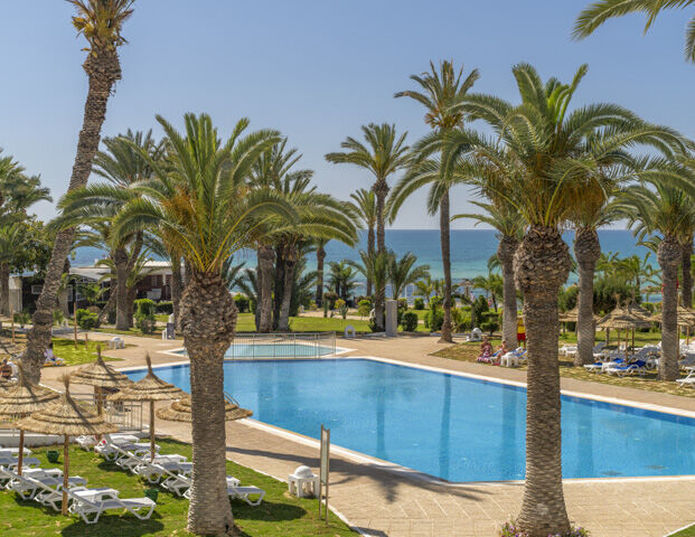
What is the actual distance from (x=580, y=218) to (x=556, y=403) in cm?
306

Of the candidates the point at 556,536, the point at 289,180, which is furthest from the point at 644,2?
the point at 289,180

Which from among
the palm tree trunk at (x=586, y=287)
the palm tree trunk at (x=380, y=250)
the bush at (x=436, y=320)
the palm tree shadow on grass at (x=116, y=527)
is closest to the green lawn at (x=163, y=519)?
the palm tree shadow on grass at (x=116, y=527)

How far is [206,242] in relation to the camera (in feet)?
36.3

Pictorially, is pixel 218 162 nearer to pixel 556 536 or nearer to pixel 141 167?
pixel 556 536

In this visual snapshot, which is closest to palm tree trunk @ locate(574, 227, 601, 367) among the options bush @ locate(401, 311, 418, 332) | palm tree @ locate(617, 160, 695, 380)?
palm tree @ locate(617, 160, 695, 380)

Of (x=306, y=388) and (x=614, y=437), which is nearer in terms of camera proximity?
(x=614, y=437)

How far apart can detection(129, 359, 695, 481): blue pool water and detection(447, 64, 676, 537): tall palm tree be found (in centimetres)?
499

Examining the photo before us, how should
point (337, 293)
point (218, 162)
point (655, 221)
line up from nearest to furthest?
point (218, 162), point (655, 221), point (337, 293)

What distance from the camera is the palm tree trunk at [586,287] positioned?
25312 mm

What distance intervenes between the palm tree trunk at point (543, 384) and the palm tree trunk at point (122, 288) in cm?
2919

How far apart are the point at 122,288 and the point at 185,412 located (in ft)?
79.8

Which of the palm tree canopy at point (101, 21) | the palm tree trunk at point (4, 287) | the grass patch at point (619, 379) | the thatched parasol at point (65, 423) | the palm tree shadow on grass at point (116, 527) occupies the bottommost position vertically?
the palm tree shadow on grass at point (116, 527)

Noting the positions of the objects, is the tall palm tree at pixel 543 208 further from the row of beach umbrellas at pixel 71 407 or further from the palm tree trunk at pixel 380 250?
the palm tree trunk at pixel 380 250

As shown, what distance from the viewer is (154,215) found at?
11.2 m
